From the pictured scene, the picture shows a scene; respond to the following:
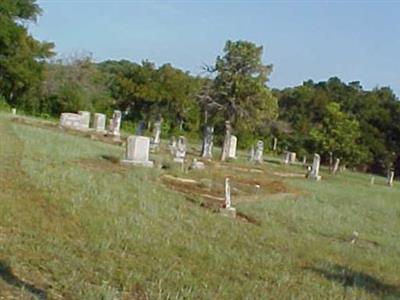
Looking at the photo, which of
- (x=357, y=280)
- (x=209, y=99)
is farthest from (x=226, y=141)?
(x=357, y=280)

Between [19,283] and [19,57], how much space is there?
5626 cm

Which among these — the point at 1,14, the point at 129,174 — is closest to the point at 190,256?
the point at 129,174

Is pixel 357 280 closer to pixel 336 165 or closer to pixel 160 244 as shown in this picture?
pixel 160 244

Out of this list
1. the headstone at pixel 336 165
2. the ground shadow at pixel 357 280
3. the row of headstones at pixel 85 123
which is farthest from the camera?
the headstone at pixel 336 165

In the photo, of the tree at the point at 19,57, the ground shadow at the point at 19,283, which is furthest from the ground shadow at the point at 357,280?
the tree at the point at 19,57

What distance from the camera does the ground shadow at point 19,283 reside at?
583 cm

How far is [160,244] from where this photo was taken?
9039 millimetres

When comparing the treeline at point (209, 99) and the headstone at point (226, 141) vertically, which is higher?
the treeline at point (209, 99)

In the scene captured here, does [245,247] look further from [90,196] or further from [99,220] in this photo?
[90,196]

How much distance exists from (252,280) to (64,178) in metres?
6.95

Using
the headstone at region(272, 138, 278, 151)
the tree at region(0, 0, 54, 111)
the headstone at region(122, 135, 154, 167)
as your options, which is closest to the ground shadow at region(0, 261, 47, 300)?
the headstone at region(122, 135, 154, 167)

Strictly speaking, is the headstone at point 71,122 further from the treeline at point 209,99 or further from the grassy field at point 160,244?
the grassy field at point 160,244

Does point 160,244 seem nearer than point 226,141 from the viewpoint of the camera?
Yes

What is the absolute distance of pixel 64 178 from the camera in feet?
45.5
